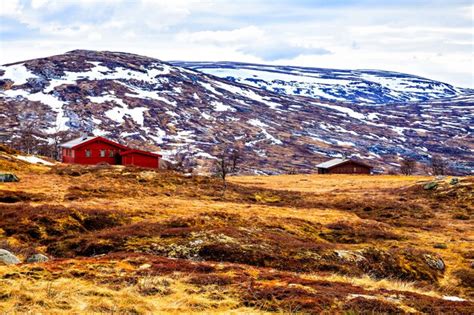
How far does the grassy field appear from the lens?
13.4 meters

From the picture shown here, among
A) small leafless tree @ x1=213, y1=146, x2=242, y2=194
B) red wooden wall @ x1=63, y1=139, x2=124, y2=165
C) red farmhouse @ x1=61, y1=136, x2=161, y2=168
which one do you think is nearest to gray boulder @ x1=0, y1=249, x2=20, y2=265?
small leafless tree @ x1=213, y1=146, x2=242, y2=194

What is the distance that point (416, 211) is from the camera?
54.1 m

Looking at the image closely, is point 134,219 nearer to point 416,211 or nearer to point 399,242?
point 399,242

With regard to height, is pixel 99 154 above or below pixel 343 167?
above

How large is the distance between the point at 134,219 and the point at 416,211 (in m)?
34.8

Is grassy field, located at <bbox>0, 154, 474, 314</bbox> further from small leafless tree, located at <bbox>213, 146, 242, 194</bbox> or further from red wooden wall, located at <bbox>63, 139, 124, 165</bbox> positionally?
red wooden wall, located at <bbox>63, 139, 124, 165</bbox>

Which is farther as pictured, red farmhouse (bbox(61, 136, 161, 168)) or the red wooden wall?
the red wooden wall

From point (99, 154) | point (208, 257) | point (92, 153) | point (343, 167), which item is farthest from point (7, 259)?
point (343, 167)

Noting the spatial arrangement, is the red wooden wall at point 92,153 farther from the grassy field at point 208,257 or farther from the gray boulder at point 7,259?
the gray boulder at point 7,259

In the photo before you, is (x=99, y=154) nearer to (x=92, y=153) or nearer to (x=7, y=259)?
(x=92, y=153)

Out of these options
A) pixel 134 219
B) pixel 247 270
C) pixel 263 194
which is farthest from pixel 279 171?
pixel 247 270

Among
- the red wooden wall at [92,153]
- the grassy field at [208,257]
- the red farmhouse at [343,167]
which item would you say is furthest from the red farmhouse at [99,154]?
the grassy field at [208,257]

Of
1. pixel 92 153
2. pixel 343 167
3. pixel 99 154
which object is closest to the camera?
pixel 92 153

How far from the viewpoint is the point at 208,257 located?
20828 mm
